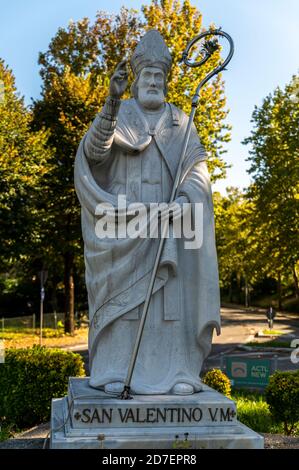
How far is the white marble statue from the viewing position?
17.0ft

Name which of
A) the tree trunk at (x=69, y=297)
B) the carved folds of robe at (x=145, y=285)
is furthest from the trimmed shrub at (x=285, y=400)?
the tree trunk at (x=69, y=297)

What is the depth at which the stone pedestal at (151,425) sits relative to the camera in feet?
14.5

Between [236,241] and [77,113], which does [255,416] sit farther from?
[236,241]

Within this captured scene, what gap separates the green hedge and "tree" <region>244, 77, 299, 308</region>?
2074 cm

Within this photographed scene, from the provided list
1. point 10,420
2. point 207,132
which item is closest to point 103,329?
point 10,420

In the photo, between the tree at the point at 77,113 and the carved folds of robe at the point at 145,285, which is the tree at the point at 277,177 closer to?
the tree at the point at 77,113

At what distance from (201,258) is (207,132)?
20026 millimetres

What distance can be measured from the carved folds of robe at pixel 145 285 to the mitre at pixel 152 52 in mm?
775

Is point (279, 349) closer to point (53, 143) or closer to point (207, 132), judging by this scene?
point (207, 132)

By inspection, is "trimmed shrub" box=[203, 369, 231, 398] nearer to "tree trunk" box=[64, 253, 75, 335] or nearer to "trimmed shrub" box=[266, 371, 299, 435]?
"trimmed shrub" box=[266, 371, 299, 435]

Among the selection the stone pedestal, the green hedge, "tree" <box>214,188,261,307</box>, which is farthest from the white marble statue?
"tree" <box>214,188,261,307</box>

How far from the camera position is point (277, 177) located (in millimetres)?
28906

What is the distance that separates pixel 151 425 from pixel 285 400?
4146 mm

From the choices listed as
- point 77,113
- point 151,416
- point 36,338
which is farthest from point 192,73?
point 151,416
